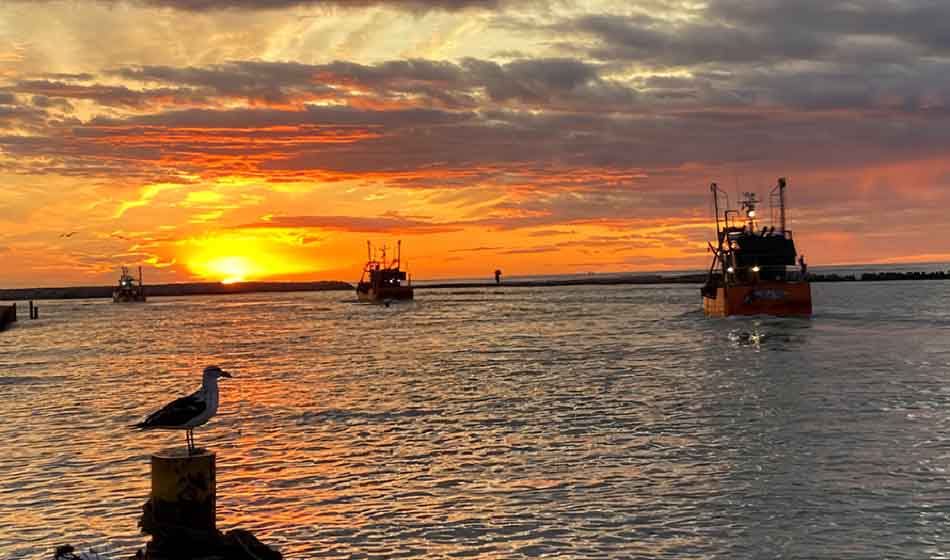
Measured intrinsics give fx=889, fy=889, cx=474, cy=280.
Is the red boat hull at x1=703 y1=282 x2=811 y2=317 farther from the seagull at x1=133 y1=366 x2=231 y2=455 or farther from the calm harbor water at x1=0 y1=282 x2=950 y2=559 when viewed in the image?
the seagull at x1=133 y1=366 x2=231 y2=455

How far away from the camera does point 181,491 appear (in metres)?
→ 9.25

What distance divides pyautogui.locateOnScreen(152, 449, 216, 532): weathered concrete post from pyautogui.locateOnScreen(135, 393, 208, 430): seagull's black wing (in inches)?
37.7

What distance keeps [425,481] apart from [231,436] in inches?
266

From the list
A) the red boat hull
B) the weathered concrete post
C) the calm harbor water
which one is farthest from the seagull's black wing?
the red boat hull

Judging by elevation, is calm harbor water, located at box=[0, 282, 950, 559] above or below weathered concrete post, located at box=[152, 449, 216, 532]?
below

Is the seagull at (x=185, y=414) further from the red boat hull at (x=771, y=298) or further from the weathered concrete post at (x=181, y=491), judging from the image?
the red boat hull at (x=771, y=298)

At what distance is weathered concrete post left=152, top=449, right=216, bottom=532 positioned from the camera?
924 cm

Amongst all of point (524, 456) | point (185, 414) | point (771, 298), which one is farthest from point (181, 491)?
point (771, 298)

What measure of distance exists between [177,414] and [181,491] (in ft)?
4.23

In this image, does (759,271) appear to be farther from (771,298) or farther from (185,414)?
(185,414)

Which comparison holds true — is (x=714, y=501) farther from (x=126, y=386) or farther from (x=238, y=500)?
(x=126, y=386)

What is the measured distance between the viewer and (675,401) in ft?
76.1

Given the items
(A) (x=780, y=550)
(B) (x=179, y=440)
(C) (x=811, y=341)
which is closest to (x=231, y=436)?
(B) (x=179, y=440)

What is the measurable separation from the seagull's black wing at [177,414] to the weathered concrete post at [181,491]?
0.96 metres
